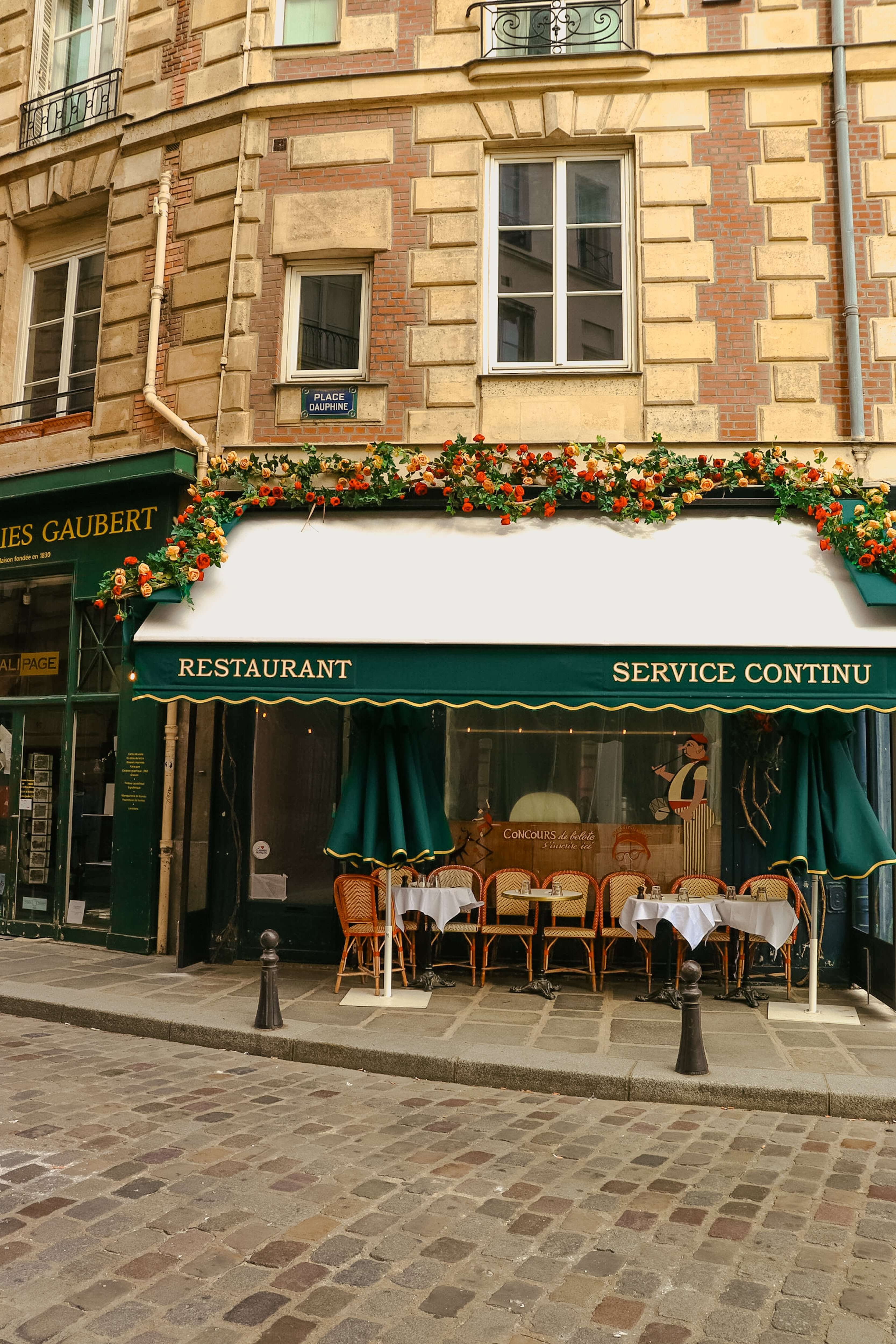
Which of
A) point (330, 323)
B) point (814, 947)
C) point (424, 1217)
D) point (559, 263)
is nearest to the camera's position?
point (424, 1217)

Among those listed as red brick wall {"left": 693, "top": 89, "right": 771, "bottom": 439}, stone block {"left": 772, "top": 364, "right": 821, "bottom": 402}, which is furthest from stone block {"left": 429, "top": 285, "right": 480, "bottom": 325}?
stone block {"left": 772, "top": 364, "right": 821, "bottom": 402}

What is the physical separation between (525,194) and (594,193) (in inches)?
26.1

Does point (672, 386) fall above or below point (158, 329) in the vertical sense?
below

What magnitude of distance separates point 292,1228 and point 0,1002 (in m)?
4.99

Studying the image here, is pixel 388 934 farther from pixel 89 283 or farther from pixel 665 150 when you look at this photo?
pixel 89 283

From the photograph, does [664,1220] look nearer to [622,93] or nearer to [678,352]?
[678,352]

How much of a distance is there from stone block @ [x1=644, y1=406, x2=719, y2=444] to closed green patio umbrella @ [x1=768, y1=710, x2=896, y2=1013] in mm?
2785

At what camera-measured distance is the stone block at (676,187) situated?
9.77 m

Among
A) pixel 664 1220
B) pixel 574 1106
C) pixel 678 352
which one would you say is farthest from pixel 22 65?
pixel 664 1220

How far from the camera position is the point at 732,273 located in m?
9.65

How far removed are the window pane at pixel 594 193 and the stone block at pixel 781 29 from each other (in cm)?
161

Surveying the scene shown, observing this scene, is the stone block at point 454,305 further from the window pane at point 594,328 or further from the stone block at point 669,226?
the stone block at point 669,226

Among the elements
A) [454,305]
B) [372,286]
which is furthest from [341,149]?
[454,305]

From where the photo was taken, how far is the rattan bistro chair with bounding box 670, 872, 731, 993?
8.93 meters
